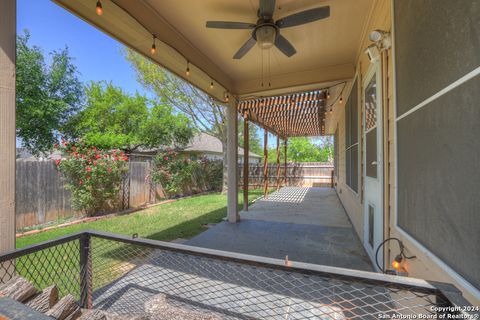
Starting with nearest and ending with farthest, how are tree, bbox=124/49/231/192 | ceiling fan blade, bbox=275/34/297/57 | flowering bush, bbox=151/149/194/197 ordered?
ceiling fan blade, bbox=275/34/297/57, flowering bush, bbox=151/149/194/197, tree, bbox=124/49/231/192

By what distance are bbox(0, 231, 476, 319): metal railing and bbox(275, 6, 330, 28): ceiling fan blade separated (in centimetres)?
238

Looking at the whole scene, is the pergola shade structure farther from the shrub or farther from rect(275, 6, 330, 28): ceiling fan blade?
the shrub

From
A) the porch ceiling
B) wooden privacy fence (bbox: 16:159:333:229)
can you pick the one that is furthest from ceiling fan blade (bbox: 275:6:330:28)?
wooden privacy fence (bbox: 16:159:333:229)

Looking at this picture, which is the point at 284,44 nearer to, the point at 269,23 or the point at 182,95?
the point at 269,23

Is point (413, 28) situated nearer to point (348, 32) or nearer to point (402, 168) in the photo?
point (402, 168)

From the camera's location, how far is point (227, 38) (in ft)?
10.4

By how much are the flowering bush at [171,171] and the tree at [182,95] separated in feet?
6.06

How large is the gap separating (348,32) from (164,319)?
12.8ft

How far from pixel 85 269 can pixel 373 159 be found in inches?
122

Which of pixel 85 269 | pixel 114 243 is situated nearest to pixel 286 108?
pixel 114 243

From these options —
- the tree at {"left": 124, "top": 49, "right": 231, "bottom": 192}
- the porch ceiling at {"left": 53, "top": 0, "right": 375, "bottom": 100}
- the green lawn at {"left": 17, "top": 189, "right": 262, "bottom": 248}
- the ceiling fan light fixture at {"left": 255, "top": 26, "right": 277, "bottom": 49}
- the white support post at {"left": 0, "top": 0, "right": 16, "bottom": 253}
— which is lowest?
the green lawn at {"left": 17, "top": 189, "right": 262, "bottom": 248}

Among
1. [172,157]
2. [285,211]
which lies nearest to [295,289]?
[285,211]

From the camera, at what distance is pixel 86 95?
42.6 feet

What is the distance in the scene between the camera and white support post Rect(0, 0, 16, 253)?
4.20 feet
